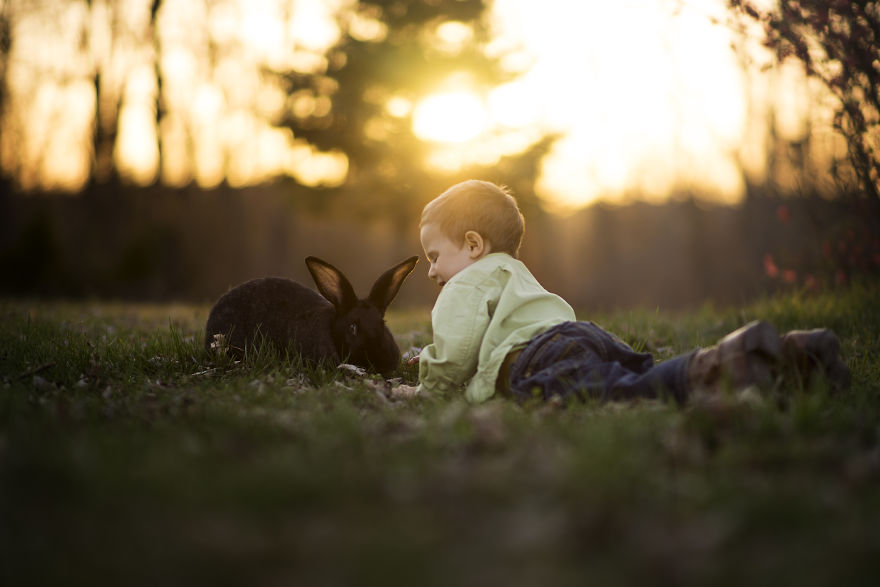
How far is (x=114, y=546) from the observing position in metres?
1.47

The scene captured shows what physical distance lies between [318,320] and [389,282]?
562mm

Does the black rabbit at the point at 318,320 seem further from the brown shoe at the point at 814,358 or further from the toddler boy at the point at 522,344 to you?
the brown shoe at the point at 814,358

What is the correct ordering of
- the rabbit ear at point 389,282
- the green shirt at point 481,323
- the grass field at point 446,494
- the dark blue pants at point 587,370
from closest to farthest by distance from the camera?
the grass field at point 446,494 → the dark blue pants at point 587,370 → the green shirt at point 481,323 → the rabbit ear at point 389,282

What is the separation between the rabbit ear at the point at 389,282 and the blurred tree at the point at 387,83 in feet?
42.9

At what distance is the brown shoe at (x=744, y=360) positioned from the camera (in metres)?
2.79

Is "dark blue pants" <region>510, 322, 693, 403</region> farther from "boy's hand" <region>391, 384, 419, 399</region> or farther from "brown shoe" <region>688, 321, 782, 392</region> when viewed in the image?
"boy's hand" <region>391, 384, 419, 399</region>

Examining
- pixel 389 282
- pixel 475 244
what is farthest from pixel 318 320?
pixel 475 244

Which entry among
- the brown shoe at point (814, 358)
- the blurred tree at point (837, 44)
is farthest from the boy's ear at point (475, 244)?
the blurred tree at point (837, 44)

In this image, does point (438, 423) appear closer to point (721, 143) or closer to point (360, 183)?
point (360, 183)

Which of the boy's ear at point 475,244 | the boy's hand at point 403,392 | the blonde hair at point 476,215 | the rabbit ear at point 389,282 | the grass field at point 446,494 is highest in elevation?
the blonde hair at point 476,215

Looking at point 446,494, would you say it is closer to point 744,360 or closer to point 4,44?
point 744,360

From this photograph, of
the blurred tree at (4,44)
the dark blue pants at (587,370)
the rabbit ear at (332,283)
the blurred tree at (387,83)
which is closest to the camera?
the dark blue pants at (587,370)

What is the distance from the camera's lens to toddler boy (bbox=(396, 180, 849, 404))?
2.92 metres

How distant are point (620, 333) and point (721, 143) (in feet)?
48.6
